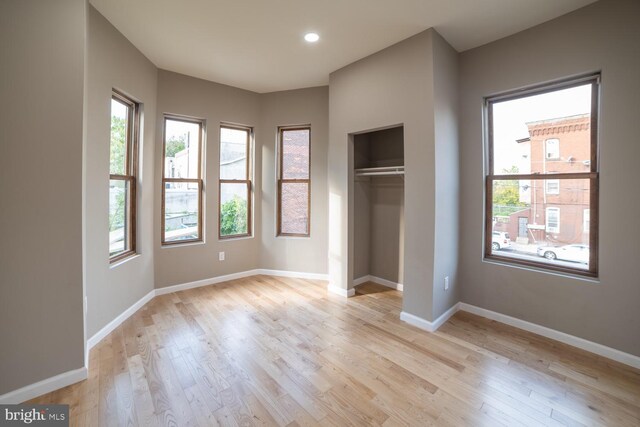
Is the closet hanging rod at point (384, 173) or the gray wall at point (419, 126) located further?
the closet hanging rod at point (384, 173)

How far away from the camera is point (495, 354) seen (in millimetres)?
2301

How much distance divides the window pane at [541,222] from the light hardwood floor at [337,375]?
80cm

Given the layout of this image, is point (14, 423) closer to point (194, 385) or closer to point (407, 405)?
point (194, 385)

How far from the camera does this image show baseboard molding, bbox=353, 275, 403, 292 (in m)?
3.85

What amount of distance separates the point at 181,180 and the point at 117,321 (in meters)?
1.85

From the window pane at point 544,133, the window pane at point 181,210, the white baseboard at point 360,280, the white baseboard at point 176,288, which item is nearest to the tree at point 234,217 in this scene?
the window pane at point 181,210

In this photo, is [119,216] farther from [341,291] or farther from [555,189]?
[555,189]

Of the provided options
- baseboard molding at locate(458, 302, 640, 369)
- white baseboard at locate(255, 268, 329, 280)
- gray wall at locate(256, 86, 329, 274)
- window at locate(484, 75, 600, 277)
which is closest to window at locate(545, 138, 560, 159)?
window at locate(484, 75, 600, 277)

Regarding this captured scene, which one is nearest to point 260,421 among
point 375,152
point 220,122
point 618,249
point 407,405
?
point 407,405

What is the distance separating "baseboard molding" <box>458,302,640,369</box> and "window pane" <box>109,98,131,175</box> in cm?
413

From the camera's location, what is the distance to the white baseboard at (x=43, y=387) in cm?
170

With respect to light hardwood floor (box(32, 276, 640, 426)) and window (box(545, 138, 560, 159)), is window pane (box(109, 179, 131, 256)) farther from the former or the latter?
window (box(545, 138, 560, 159))

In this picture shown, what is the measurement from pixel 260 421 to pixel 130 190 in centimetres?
283

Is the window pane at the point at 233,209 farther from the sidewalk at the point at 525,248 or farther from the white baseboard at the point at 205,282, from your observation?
the sidewalk at the point at 525,248
